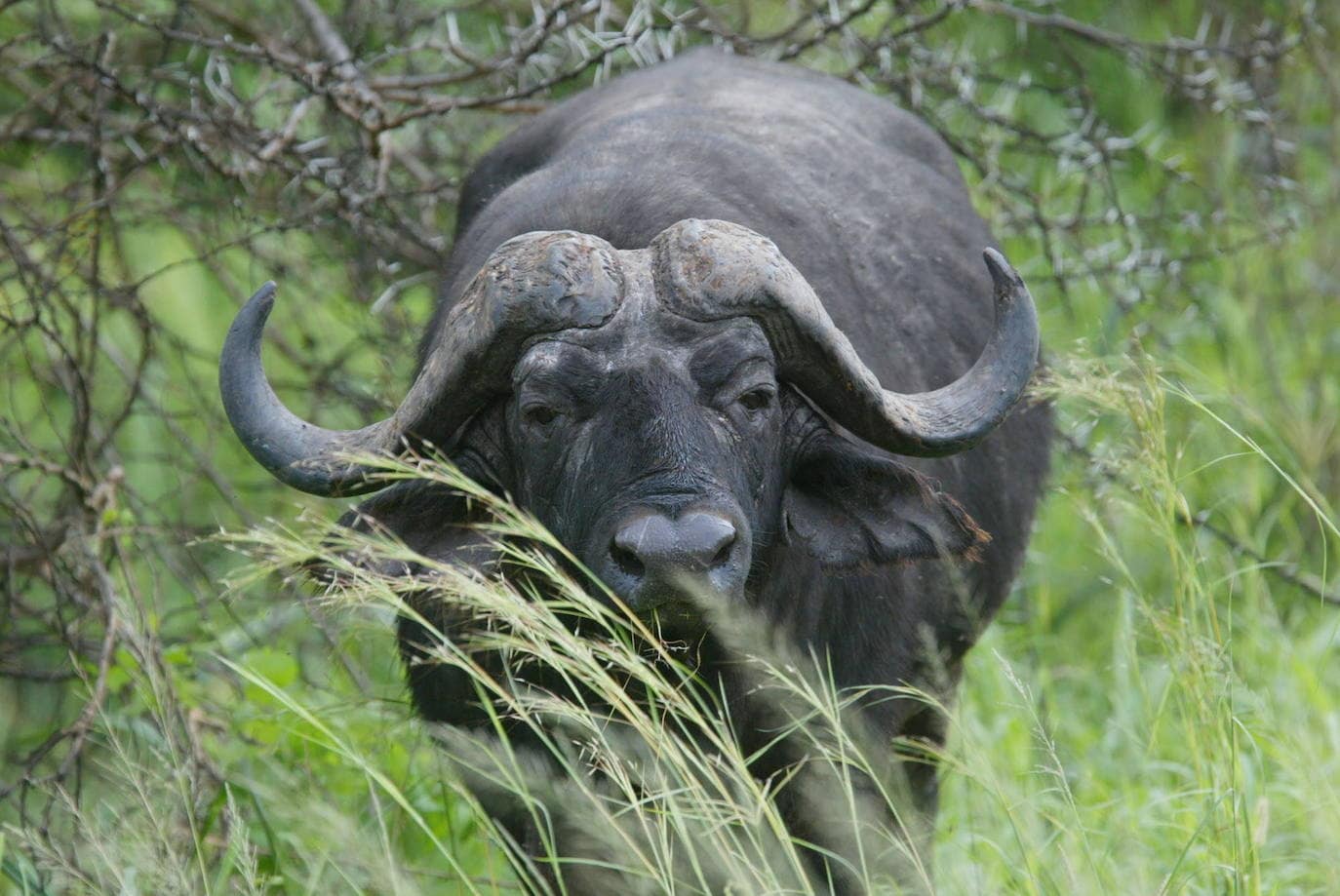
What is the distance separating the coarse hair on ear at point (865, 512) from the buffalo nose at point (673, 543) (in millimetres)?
676

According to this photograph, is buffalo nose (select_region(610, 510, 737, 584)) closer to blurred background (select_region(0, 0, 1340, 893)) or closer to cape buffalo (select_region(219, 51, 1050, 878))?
cape buffalo (select_region(219, 51, 1050, 878))

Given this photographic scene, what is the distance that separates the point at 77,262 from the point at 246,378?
1.54m

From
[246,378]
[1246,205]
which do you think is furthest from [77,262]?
[1246,205]

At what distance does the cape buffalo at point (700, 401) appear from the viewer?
11.3 feet

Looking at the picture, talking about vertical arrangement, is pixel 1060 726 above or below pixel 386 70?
below

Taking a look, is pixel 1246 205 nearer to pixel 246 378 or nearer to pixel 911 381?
pixel 911 381

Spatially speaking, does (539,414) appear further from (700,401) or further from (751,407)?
(751,407)

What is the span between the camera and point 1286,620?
6465mm

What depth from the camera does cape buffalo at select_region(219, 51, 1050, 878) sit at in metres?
3.45

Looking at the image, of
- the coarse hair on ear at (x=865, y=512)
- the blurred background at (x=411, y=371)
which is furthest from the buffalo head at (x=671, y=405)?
the blurred background at (x=411, y=371)

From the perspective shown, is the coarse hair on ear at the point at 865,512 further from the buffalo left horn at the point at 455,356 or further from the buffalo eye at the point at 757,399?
the buffalo left horn at the point at 455,356

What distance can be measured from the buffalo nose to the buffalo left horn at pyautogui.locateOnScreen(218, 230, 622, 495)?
1.83 feet

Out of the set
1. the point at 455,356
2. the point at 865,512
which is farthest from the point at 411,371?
the point at 865,512

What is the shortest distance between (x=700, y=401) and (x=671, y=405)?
10cm
